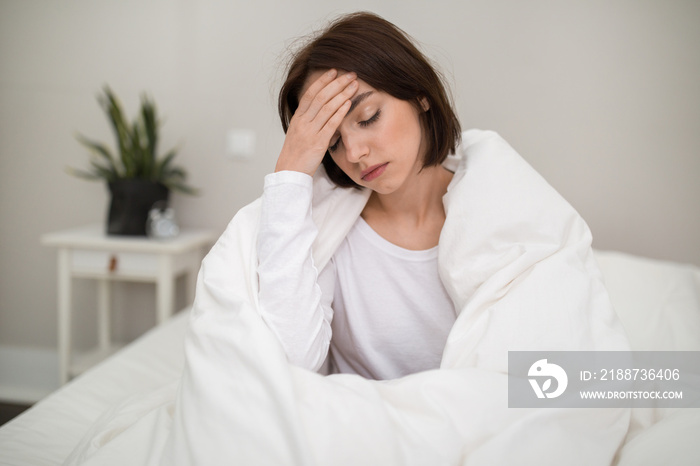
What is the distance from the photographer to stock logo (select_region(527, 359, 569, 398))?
30.6 inches

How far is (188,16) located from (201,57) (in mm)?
173

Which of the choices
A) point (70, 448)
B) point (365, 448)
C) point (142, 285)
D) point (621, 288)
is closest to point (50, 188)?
point (142, 285)

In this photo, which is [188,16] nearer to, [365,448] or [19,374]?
[19,374]

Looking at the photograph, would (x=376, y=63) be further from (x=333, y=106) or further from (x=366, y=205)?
(x=366, y=205)

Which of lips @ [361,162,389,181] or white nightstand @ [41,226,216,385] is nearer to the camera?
lips @ [361,162,389,181]

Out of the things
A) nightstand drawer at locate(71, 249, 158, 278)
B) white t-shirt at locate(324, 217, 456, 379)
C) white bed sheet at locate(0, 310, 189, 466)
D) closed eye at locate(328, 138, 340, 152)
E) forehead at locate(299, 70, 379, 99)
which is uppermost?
forehead at locate(299, 70, 379, 99)

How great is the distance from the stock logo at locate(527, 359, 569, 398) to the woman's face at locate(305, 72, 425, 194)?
431mm

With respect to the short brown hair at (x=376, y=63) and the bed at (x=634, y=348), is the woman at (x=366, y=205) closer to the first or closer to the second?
the short brown hair at (x=376, y=63)

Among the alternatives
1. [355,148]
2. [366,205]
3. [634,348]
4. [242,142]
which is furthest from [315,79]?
[242,142]

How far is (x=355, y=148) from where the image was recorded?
0.97 m

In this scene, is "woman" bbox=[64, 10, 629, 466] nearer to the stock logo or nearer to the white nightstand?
the stock logo

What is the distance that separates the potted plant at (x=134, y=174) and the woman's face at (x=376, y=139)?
3.91 ft

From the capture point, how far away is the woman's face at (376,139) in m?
0.96

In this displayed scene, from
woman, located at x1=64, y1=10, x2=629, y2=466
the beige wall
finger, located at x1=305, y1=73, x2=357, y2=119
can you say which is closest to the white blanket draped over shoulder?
woman, located at x1=64, y1=10, x2=629, y2=466
